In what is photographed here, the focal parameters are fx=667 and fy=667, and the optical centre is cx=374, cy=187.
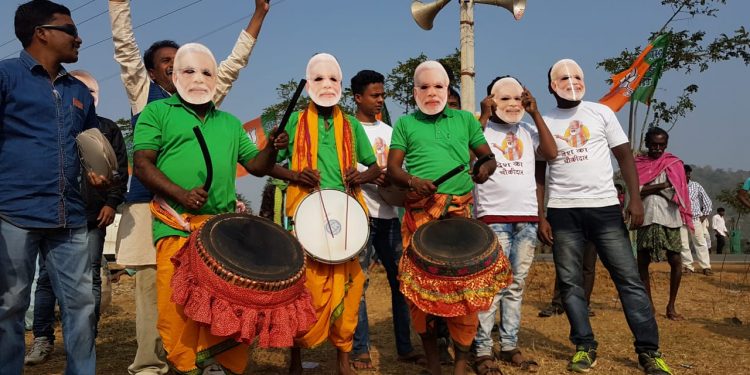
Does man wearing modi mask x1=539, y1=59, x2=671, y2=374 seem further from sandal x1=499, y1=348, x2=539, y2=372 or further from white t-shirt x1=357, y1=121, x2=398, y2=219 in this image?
white t-shirt x1=357, y1=121, x2=398, y2=219

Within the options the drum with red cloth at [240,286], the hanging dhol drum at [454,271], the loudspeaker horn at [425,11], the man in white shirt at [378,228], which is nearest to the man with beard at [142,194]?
the drum with red cloth at [240,286]

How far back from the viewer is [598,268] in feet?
43.9

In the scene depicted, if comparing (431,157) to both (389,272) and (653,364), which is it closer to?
(389,272)

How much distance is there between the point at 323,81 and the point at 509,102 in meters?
1.60

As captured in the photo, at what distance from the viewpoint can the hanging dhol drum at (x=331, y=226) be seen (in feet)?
14.3

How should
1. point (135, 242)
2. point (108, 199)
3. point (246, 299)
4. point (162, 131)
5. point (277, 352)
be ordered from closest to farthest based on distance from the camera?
point (246, 299), point (162, 131), point (135, 242), point (108, 199), point (277, 352)

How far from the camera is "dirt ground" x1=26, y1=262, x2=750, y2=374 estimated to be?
17.9ft

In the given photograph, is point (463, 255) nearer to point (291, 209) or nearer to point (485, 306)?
point (485, 306)

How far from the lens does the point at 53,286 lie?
381cm

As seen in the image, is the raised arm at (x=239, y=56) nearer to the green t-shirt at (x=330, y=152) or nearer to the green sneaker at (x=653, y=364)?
the green t-shirt at (x=330, y=152)

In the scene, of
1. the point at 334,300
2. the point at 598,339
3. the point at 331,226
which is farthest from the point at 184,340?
the point at 598,339

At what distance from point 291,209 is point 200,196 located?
1.01 metres

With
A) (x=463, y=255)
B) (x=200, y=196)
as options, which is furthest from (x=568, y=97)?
(x=200, y=196)

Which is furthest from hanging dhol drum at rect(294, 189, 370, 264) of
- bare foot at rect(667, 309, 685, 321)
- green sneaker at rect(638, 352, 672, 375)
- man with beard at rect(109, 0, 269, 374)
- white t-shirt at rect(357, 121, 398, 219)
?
bare foot at rect(667, 309, 685, 321)
